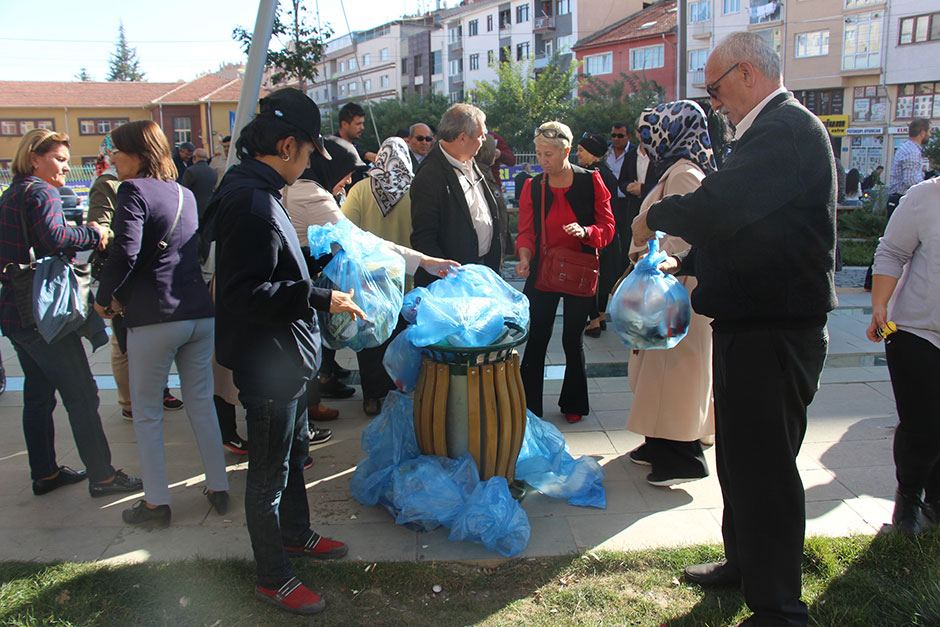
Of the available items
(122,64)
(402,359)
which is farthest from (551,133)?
(122,64)

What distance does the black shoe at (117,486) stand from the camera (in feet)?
11.9

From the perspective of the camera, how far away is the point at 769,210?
215 cm

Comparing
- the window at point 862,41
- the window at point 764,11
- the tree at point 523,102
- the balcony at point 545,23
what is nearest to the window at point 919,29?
the window at point 862,41

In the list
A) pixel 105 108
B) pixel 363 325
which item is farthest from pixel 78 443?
pixel 105 108

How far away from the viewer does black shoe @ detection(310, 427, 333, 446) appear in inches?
170

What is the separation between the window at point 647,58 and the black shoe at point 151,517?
47147 millimetres

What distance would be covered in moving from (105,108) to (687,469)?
6316cm

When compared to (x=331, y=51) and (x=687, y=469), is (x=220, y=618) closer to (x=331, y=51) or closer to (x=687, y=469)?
(x=687, y=469)

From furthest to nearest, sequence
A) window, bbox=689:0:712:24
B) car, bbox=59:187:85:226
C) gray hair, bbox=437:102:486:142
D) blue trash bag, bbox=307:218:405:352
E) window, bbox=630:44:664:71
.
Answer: window, bbox=630:44:664:71
window, bbox=689:0:712:24
car, bbox=59:187:85:226
gray hair, bbox=437:102:486:142
blue trash bag, bbox=307:218:405:352

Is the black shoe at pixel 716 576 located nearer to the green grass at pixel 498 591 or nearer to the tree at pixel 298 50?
the green grass at pixel 498 591

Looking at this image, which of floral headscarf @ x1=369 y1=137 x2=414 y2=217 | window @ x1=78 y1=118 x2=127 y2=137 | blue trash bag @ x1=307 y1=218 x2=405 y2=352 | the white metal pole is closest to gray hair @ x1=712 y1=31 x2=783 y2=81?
blue trash bag @ x1=307 y1=218 x2=405 y2=352

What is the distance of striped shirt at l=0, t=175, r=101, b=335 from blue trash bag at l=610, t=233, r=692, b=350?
2675 mm

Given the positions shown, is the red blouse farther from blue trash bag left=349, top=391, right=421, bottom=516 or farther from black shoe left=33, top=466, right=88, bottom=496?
black shoe left=33, top=466, right=88, bottom=496

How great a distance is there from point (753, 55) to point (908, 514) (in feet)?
7.23
